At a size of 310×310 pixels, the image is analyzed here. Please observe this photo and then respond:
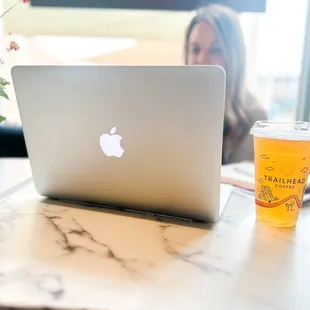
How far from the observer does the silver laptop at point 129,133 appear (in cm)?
71

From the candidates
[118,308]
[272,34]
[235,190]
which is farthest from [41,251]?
Answer: [272,34]

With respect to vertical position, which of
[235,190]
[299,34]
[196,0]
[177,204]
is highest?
[196,0]

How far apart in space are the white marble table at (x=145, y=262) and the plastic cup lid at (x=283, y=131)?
0.18m

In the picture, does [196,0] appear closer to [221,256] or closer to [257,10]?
→ [257,10]

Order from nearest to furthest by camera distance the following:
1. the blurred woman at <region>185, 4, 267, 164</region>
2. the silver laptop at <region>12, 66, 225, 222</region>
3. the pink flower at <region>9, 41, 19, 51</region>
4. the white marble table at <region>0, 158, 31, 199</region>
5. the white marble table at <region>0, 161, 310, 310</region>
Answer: the white marble table at <region>0, 161, 310, 310</region> → the silver laptop at <region>12, 66, 225, 222</region> → the pink flower at <region>9, 41, 19, 51</region> → the white marble table at <region>0, 158, 31, 199</region> → the blurred woman at <region>185, 4, 267, 164</region>

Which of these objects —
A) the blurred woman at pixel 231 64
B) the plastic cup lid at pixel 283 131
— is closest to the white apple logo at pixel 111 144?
the plastic cup lid at pixel 283 131

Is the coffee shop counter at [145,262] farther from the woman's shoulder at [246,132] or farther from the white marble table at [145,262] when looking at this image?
the woman's shoulder at [246,132]

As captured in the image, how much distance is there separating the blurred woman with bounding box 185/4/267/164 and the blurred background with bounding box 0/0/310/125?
0.37 ft

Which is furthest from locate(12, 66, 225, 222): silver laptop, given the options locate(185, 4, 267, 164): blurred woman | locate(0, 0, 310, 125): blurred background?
locate(0, 0, 310, 125): blurred background

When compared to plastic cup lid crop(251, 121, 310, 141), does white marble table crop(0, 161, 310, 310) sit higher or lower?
lower

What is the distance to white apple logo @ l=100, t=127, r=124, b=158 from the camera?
0.79 metres

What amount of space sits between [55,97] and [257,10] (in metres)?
1.65

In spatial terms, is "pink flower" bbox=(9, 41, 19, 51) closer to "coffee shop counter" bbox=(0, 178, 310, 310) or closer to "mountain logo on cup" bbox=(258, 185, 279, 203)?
"coffee shop counter" bbox=(0, 178, 310, 310)

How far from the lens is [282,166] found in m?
0.75
